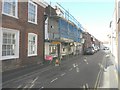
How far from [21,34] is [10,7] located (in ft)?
7.50

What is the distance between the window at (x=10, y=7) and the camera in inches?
554

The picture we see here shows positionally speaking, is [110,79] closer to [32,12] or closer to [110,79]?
[110,79]

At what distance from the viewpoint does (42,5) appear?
2031 cm

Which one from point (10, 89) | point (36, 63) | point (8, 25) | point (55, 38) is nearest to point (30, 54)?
point (36, 63)

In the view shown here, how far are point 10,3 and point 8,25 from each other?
186 centimetres

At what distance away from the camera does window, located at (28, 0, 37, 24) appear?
694 inches

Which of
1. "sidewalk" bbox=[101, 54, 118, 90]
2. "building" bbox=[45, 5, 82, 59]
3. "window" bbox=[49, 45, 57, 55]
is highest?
"building" bbox=[45, 5, 82, 59]

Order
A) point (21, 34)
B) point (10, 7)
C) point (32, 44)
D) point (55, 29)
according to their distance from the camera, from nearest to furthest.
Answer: point (10, 7), point (21, 34), point (32, 44), point (55, 29)

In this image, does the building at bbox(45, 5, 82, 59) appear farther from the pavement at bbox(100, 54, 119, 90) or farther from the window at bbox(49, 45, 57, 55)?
the pavement at bbox(100, 54, 119, 90)

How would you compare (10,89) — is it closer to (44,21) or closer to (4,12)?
(4,12)

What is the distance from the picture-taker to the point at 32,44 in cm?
1831

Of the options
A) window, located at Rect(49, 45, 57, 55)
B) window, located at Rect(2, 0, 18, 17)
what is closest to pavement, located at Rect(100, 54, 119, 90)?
window, located at Rect(2, 0, 18, 17)

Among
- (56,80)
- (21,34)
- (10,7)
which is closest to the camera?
(56,80)

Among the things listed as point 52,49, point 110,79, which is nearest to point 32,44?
point 52,49
